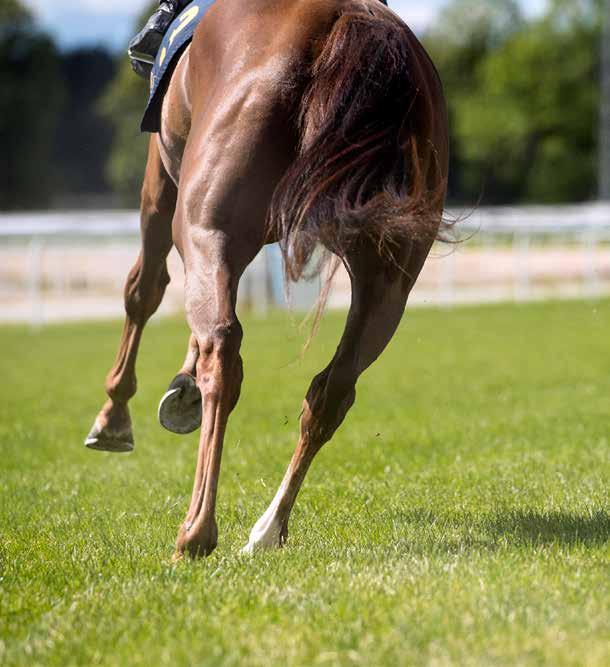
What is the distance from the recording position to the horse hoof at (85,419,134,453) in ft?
21.5

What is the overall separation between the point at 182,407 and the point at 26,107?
63763mm

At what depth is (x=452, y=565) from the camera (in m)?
4.08

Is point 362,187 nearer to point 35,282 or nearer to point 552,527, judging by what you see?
point 552,527

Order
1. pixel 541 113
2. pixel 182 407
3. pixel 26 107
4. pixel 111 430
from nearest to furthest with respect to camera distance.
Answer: pixel 182 407
pixel 111 430
pixel 26 107
pixel 541 113

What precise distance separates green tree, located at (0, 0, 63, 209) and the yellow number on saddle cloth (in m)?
60.7

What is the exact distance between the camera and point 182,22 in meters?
5.05

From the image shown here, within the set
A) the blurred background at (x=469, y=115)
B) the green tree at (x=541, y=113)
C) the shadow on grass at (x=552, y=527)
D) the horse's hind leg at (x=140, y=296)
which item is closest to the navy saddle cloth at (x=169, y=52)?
the horse's hind leg at (x=140, y=296)

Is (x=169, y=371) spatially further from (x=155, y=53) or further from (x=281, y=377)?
(x=155, y=53)

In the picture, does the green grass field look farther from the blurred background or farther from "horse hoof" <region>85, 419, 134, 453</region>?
the blurred background

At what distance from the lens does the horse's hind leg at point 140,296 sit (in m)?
5.94

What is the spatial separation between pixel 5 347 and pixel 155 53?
45.7ft

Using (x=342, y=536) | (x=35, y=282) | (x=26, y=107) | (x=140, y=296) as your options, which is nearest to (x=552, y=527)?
(x=342, y=536)

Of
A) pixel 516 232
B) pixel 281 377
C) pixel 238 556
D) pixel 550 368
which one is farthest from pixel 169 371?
pixel 516 232

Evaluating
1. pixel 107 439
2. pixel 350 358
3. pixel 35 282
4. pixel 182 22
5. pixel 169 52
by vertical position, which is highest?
pixel 182 22
